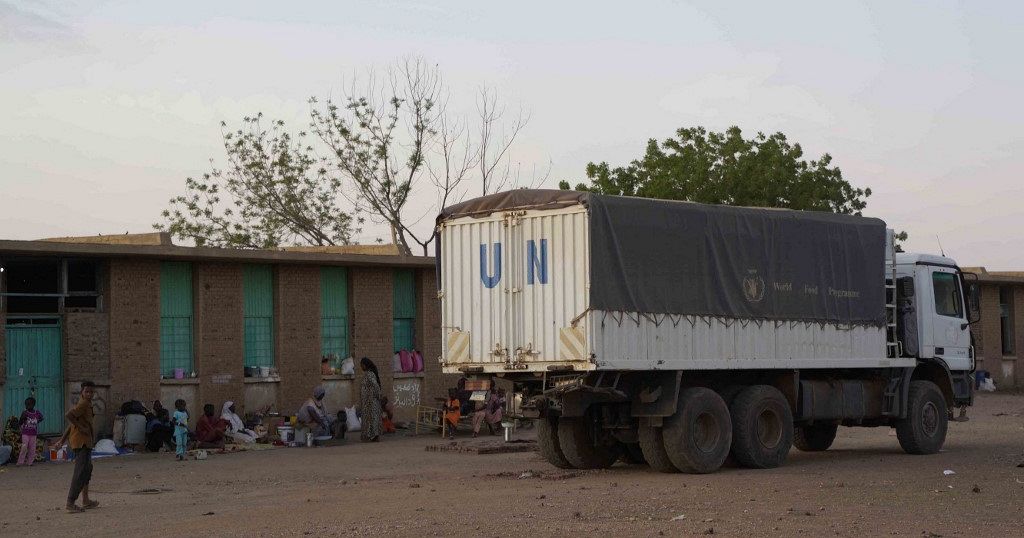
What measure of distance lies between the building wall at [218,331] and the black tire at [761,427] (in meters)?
10.7

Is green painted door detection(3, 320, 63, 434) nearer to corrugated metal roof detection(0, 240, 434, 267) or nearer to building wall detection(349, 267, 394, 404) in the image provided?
corrugated metal roof detection(0, 240, 434, 267)

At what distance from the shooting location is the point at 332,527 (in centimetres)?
1163

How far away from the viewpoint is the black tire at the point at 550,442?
16875 millimetres

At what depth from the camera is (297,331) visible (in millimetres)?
25266

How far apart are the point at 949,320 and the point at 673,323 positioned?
19.2ft

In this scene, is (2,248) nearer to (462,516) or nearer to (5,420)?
(5,420)

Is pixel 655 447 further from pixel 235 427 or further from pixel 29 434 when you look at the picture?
pixel 235 427

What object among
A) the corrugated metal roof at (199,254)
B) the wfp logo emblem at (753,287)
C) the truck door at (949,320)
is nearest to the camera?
the wfp logo emblem at (753,287)

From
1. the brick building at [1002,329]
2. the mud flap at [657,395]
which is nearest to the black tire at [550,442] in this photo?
the mud flap at [657,395]

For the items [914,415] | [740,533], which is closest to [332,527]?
[740,533]

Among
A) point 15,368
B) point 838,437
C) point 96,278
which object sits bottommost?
point 838,437

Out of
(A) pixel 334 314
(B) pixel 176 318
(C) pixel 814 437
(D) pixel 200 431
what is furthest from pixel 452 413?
(C) pixel 814 437

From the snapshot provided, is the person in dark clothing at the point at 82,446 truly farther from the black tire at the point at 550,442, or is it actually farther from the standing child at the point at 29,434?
the standing child at the point at 29,434

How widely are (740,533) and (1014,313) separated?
1339 inches
